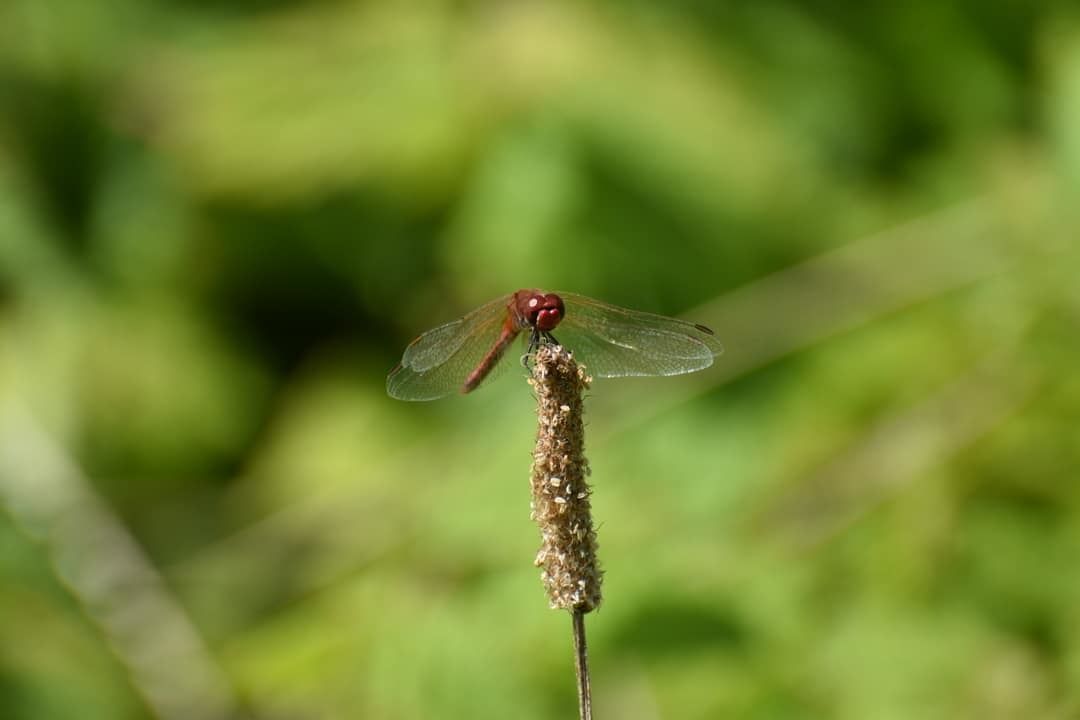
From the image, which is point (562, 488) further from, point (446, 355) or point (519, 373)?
point (519, 373)

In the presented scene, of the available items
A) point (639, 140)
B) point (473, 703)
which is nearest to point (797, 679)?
point (473, 703)

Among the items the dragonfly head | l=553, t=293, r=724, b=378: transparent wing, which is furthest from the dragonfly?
the dragonfly head

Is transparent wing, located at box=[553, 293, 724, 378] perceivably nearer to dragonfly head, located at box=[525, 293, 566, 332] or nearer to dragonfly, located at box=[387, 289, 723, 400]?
dragonfly, located at box=[387, 289, 723, 400]

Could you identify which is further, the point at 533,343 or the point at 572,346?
the point at 572,346

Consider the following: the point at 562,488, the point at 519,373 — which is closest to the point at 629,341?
the point at 562,488

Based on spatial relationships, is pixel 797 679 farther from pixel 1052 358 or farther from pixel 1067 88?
pixel 1067 88

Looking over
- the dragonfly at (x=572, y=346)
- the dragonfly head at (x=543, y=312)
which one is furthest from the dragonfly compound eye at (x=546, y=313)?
the dragonfly at (x=572, y=346)
